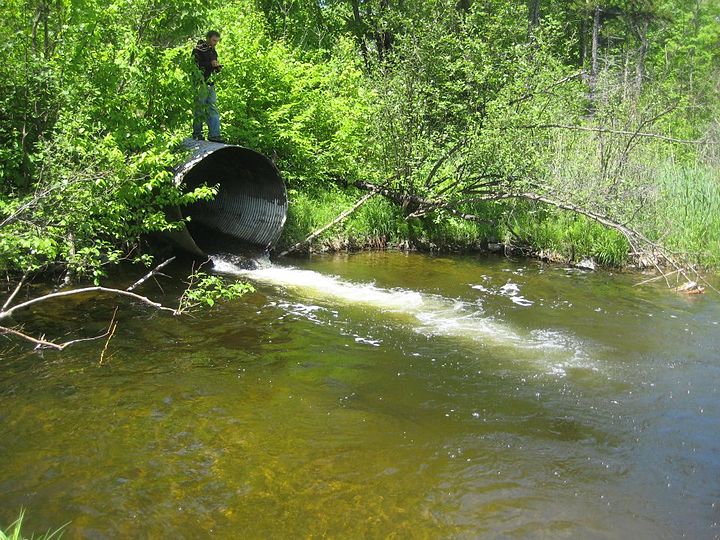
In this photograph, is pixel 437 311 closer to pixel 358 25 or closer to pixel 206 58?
pixel 206 58

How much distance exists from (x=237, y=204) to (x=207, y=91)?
2.82m

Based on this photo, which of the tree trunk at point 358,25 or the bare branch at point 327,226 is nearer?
the bare branch at point 327,226

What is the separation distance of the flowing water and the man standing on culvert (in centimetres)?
277

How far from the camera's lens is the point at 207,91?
8.17m

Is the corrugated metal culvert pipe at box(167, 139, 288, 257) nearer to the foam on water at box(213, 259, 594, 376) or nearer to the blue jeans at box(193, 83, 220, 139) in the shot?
the blue jeans at box(193, 83, 220, 139)

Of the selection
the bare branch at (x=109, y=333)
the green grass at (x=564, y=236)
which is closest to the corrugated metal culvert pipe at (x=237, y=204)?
the bare branch at (x=109, y=333)

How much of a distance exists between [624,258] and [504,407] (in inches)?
270

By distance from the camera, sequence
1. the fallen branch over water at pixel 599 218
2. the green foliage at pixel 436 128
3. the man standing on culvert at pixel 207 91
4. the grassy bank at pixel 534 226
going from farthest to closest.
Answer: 1. the grassy bank at pixel 534 226
2. the fallen branch over water at pixel 599 218
3. the man standing on culvert at pixel 207 91
4. the green foliage at pixel 436 128

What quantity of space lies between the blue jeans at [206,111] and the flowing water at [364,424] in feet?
8.89

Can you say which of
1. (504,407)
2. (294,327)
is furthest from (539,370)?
(294,327)

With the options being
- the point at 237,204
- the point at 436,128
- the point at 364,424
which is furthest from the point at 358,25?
the point at 364,424

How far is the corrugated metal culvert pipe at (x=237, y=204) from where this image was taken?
10.0m

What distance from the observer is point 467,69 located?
1152 centimetres

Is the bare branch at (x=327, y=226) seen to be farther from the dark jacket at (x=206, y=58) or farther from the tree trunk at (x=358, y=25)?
the tree trunk at (x=358, y=25)
